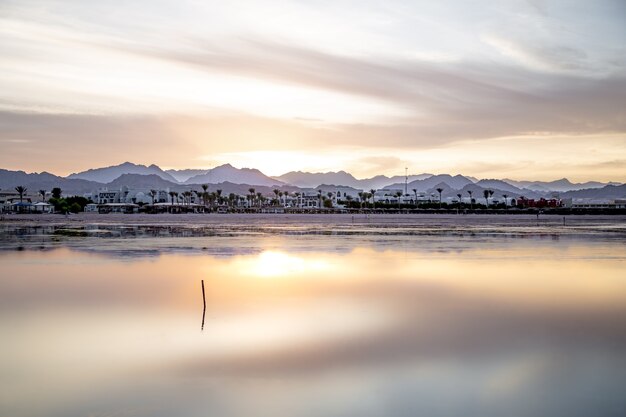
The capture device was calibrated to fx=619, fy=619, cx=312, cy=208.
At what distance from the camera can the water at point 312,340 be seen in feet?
32.0

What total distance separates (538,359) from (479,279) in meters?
11.0

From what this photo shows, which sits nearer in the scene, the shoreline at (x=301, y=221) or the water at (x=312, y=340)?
the water at (x=312, y=340)

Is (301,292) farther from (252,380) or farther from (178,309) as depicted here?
(252,380)

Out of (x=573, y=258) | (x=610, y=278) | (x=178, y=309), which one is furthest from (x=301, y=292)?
(x=573, y=258)

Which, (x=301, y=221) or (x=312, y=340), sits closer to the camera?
(x=312, y=340)

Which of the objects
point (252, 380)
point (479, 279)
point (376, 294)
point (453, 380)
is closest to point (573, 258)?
point (479, 279)

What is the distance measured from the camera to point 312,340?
527 inches

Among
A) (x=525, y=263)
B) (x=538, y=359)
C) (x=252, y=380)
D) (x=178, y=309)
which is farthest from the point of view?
(x=525, y=263)

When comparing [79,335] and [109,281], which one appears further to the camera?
[109,281]

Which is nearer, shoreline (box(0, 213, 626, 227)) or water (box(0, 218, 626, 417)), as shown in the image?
water (box(0, 218, 626, 417))

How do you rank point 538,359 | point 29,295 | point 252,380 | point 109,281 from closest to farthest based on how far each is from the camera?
point 252,380
point 538,359
point 29,295
point 109,281

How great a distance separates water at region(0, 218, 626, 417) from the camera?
9.77m

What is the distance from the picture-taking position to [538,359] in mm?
12062

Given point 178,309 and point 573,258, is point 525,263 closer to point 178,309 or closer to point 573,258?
point 573,258
